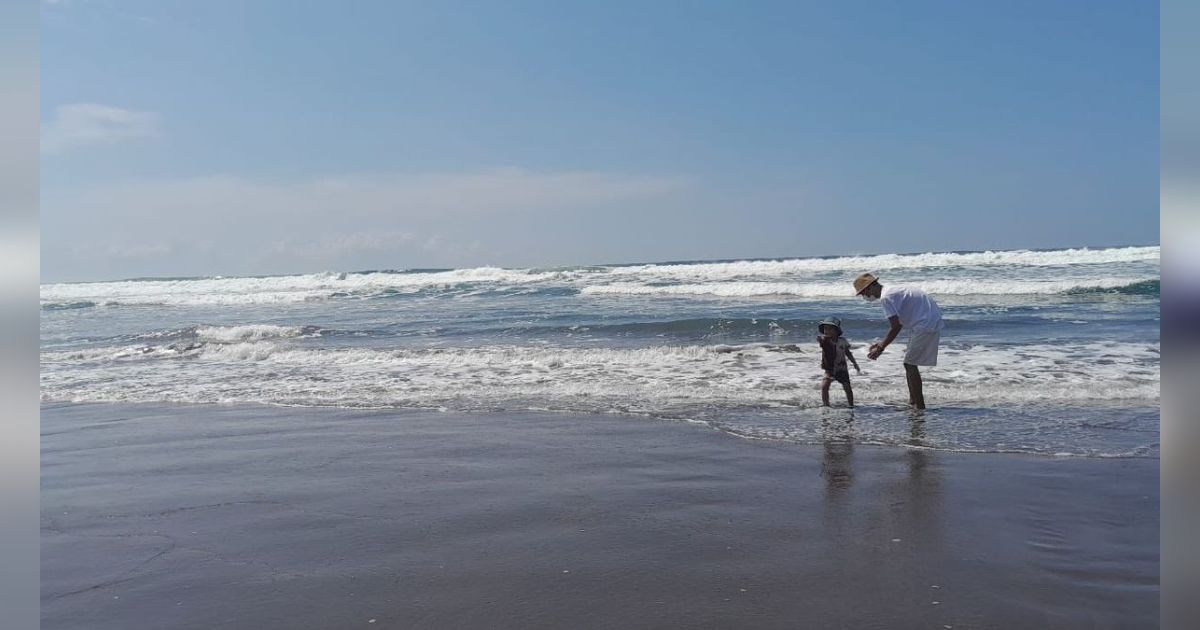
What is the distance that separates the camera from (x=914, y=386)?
8805mm

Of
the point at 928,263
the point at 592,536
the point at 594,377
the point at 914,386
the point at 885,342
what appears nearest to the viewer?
the point at 592,536

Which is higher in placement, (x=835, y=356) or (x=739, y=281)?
(x=739, y=281)

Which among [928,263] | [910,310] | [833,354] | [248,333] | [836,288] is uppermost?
[928,263]

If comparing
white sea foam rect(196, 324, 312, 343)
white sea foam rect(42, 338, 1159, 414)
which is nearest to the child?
white sea foam rect(42, 338, 1159, 414)

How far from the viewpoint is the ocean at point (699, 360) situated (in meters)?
8.54

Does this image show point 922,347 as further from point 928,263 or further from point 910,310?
point 928,263

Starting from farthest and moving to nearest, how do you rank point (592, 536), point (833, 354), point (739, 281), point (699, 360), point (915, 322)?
point (739, 281) → point (699, 360) → point (833, 354) → point (915, 322) → point (592, 536)

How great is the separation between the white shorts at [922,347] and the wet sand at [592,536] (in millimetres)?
2067

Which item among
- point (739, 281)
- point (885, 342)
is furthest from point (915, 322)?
point (739, 281)

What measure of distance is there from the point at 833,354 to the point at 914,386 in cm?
94

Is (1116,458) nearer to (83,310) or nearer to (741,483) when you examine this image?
(741,483)

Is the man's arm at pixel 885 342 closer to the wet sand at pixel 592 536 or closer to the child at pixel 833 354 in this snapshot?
the child at pixel 833 354

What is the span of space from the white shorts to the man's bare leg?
95mm
